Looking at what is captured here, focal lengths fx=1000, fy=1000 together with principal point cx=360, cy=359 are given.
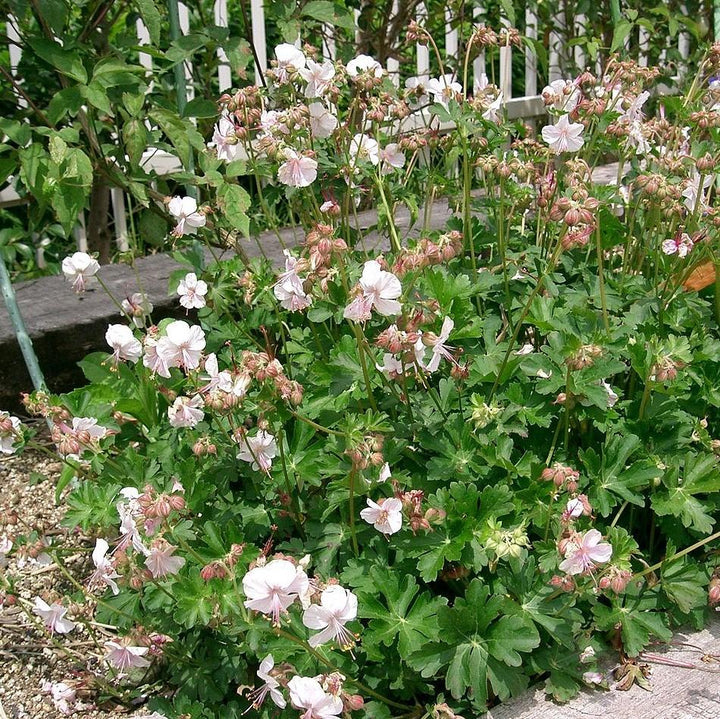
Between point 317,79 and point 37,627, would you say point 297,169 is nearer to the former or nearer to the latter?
point 317,79

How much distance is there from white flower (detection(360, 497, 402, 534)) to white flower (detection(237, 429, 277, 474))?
25 cm

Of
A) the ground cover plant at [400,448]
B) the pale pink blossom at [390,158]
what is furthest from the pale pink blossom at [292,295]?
the pale pink blossom at [390,158]

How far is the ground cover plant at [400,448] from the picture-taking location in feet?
5.53

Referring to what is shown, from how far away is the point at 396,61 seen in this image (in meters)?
4.36

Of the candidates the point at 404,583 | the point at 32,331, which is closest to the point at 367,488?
the point at 404,583

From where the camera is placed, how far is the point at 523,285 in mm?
2279

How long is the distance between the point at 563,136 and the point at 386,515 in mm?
984

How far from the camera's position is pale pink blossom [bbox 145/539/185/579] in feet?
5.26

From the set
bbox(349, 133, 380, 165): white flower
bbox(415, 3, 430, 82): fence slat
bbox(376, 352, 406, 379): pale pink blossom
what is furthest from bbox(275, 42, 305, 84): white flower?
bbox(415, 3, 430, 82): fence slat

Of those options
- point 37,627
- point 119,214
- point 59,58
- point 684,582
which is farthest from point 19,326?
point 119,214

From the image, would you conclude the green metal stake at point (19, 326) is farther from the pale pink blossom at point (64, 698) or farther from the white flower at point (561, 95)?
the white flower at point (561, 95)

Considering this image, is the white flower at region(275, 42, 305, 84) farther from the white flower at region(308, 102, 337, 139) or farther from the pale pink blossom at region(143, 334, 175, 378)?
the pale pink blossom at region(143, 334, 175, 378)

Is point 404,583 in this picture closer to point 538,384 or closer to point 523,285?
point 538,384

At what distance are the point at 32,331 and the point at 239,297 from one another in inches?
30.8
